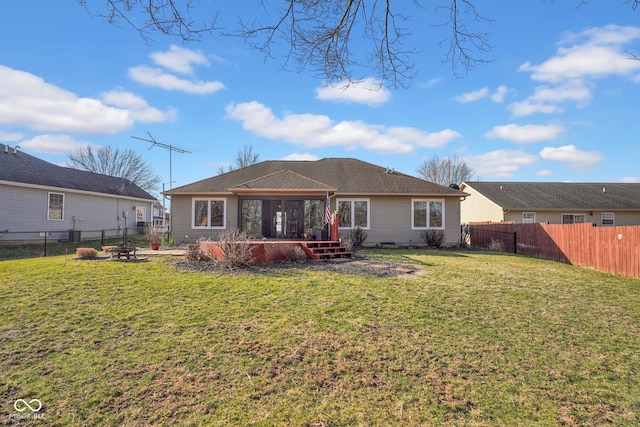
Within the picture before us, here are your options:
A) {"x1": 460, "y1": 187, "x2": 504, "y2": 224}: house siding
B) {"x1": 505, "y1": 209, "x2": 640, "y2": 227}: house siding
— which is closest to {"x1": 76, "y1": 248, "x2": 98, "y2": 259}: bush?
{"x1": 460, "y1": 187, "x2": 504, "y2": 224}: house siding

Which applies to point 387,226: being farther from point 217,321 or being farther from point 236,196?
point 217,321

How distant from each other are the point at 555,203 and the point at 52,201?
3164 centimetres

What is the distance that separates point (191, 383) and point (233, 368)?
483mm

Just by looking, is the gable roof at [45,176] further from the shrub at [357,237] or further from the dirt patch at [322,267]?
the shrub at [357,237]

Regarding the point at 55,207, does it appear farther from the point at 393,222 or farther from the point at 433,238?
the point at 433,238

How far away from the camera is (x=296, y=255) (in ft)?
34.9

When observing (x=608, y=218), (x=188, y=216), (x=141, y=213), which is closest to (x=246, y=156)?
(x=141, y=213)

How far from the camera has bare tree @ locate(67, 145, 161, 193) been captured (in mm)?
39562

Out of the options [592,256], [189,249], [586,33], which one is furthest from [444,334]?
[592,256]

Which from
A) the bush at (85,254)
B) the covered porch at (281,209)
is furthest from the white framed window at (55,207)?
the covered porch at (281,209)

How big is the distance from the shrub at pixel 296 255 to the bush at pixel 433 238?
8.40 meters

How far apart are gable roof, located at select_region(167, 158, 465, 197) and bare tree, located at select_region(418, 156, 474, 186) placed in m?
27.6

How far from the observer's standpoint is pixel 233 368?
13.0ft

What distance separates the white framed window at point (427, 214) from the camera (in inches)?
679
